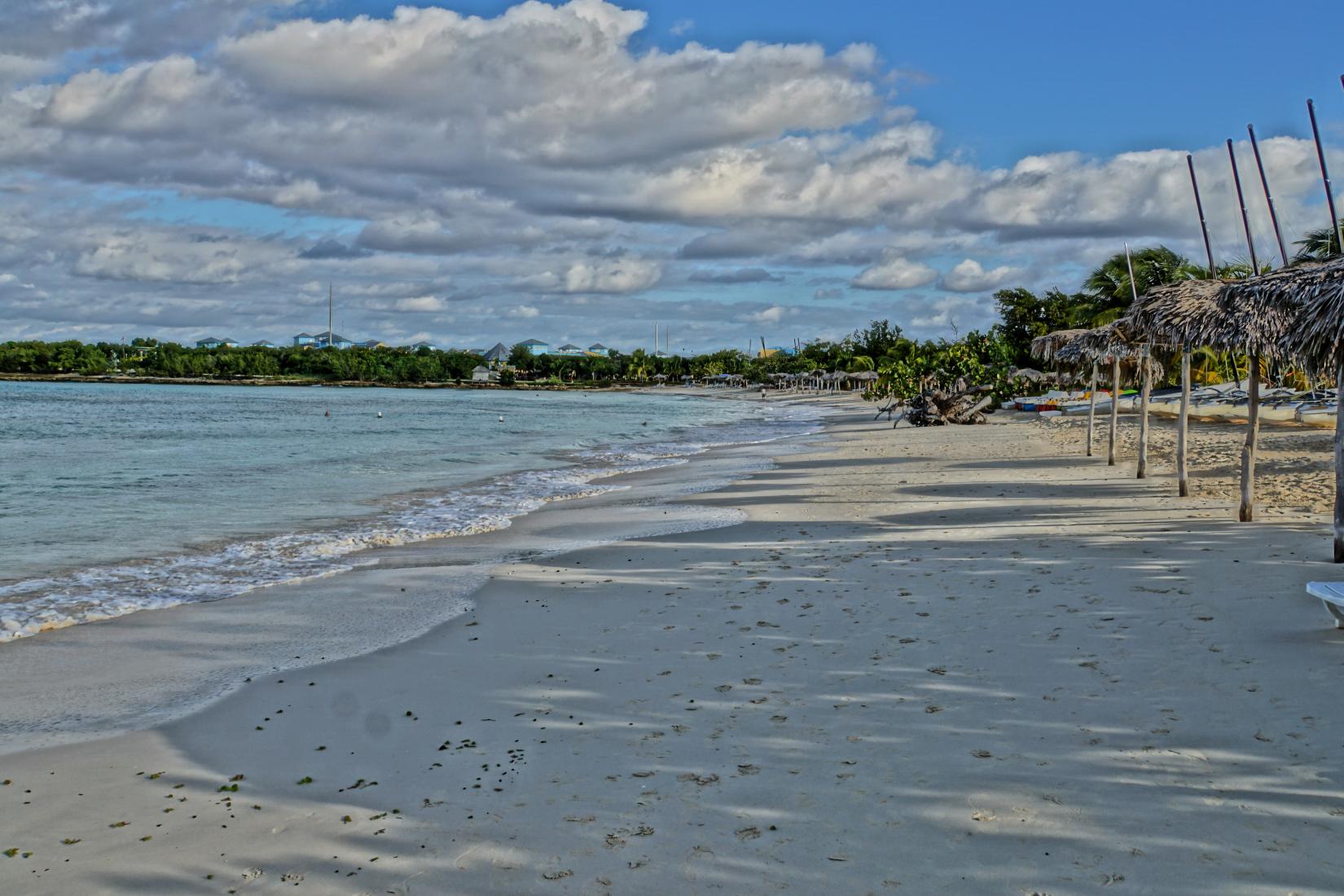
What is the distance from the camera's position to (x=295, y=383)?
14875 cm

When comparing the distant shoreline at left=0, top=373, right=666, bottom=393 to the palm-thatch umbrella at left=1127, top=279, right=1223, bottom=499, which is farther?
the distant shoreline at left=0, top=373, right=666, bottom=393

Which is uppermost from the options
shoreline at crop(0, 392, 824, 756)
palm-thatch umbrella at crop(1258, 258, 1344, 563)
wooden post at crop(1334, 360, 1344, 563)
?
palm-thatch umbrella at crop(1258, 258, 1344, 563)

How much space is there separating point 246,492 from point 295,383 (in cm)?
13985

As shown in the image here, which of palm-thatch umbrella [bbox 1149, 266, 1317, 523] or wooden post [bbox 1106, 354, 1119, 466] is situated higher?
palm-thatch umbrella [bbox 1149, 266, 1317, 523]

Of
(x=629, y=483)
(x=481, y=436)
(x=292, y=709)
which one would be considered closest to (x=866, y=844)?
(x=292, y=709)

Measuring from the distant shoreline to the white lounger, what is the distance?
435 ft

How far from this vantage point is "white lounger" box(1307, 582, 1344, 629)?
575cm

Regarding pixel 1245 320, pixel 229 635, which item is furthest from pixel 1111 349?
pixel 229 635

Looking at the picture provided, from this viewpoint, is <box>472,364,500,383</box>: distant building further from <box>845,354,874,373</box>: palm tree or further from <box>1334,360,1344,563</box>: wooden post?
<box>1334,360,1344,563</box>: wooden post

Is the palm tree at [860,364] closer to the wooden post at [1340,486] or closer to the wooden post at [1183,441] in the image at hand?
the wooden post at [1183,441]

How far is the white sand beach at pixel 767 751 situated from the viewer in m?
3.61

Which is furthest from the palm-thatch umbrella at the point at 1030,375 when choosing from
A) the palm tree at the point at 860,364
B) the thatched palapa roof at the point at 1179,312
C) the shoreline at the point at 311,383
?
the shoreline at the point at 311,383

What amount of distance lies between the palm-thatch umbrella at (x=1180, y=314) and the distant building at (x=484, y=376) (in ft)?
473

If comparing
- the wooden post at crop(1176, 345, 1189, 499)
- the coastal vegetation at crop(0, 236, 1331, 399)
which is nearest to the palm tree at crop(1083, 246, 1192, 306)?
the wooden post at crop(1176, 345, 1189, 499)
